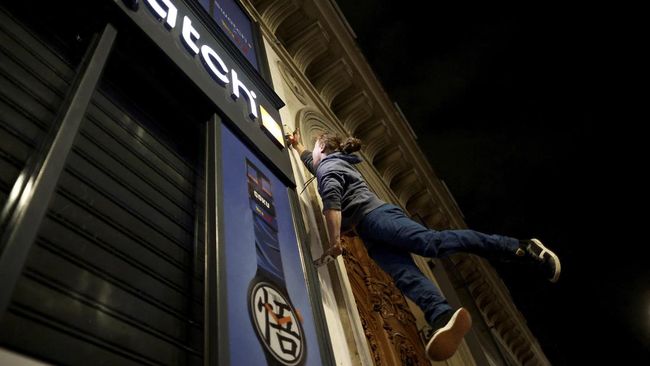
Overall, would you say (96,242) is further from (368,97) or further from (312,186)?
(368,97)

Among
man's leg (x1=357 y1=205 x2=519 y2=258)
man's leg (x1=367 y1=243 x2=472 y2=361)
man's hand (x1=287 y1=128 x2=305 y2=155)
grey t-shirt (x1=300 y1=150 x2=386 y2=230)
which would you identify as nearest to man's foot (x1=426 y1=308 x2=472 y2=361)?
man's leg (x1=367 y1=243 x2=472 y2=361)

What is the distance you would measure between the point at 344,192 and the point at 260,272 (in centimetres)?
134

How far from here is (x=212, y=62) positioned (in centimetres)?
301

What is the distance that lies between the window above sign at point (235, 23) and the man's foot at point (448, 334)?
113 inches

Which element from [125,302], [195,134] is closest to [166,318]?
[125,302]

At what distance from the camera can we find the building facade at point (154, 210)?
142cm

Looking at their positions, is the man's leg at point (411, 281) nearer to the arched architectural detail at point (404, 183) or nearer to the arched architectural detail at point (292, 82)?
the arched architectural detail at point (292, 82)

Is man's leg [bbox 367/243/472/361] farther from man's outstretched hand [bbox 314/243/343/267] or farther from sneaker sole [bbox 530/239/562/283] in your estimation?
sneaker sole [bbox 530/239/562/283]

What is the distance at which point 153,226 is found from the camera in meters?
2.03

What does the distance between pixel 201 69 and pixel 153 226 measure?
3.76ft

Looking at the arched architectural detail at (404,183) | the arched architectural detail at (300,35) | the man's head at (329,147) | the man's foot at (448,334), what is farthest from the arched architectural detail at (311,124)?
the arched architectural detail at (404,183)

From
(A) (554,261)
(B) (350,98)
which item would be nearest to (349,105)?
(B) (350,98)

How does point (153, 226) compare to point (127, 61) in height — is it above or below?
below

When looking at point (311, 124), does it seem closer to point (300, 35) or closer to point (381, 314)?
point (300, 35)
